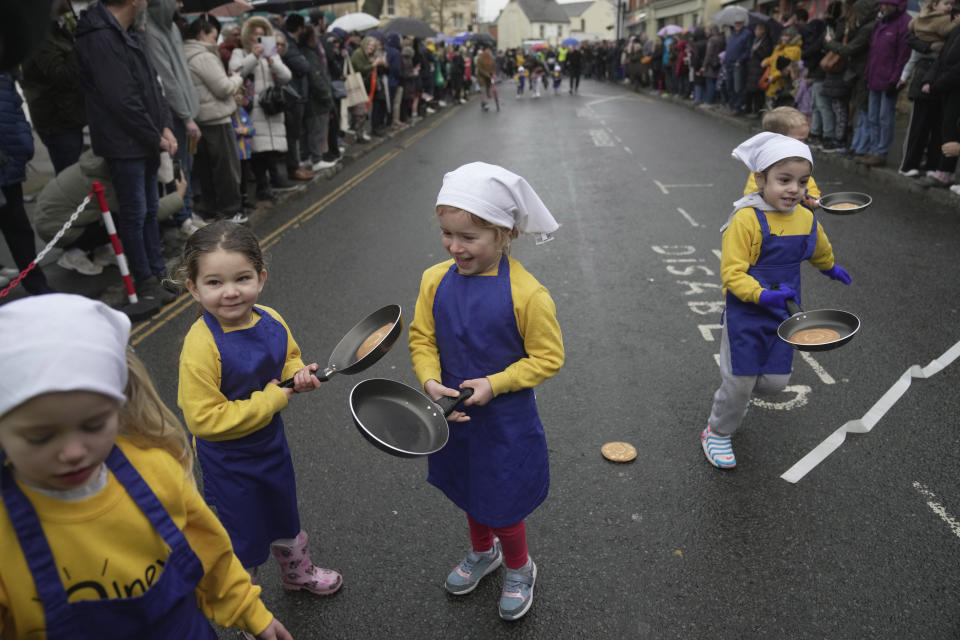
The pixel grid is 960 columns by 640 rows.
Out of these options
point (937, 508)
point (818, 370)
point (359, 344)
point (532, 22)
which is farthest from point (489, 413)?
point (532, 22)

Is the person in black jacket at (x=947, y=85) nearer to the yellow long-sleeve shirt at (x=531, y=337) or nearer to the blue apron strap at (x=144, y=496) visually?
the yellow long-sleeve shirt at (x=531, y=337)

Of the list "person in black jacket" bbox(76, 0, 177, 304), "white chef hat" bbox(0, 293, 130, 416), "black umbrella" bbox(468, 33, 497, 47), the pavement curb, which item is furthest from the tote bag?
"black umbrella" bbox(468, 33, 497, 47)

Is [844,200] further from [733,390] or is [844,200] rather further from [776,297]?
[733,390]

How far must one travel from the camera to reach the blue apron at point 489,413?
2346 millimetres

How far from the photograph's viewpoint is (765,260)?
3.29 metres

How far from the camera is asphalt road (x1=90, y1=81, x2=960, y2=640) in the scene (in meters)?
2.68

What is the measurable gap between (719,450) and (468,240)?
2080mm

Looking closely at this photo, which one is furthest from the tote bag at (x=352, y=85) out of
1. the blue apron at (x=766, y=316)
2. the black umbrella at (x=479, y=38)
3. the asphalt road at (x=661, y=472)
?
the black umbrella at (x=479, y=38)

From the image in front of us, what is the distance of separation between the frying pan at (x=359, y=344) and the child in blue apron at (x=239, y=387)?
3.6 inches

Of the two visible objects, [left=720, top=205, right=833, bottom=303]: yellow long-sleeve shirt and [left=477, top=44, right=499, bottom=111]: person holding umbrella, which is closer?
[left=720, top=205, right=833, bottom=303]: yellow long-sleeve shirt

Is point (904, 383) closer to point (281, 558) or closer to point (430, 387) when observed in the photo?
point (430, 387)

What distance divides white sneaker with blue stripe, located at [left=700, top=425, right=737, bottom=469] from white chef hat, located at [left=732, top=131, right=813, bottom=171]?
1.40 m

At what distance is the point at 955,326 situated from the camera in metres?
4.96

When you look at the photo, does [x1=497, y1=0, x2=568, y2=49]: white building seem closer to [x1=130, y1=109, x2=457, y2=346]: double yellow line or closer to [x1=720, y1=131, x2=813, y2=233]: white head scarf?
[x1=130, y1=109, x2=457, y2=346]: double yellow line
